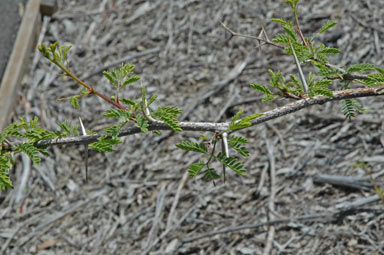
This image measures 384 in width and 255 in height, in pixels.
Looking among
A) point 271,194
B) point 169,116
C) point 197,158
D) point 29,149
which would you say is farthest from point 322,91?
point 197,158

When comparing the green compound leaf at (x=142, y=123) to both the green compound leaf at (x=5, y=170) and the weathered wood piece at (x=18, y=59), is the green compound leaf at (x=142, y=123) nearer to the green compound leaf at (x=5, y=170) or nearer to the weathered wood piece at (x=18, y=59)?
the green compound leaf at (x=5, y=170)

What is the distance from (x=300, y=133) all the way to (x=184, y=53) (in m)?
1.54

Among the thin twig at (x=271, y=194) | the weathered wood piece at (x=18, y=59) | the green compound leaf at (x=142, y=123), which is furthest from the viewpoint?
the weathered wood piece at (x=18, y=59)

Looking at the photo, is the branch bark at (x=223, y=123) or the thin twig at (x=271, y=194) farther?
the thin twig at (x=271, y=194)

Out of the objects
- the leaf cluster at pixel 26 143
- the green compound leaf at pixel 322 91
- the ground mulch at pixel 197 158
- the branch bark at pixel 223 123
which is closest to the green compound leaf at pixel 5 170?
the leaf cluster at pixel 26 143

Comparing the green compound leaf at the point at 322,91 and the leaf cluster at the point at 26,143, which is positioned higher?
the leaf cluster at the point at 26,143

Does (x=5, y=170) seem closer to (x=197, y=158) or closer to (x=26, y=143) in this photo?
(x=26, y=143)

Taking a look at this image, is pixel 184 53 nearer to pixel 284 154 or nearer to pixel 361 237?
pixel 284 154

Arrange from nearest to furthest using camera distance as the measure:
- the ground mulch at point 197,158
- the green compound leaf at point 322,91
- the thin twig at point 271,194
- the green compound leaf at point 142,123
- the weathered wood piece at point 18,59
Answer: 1. the green compound leaf at point 142,123
2. the green compound leaf at point 322,91
3. the thin twig at point 271,194
4. the ground mulch at point 197,158
5. the weathered wood piece at point 18,59

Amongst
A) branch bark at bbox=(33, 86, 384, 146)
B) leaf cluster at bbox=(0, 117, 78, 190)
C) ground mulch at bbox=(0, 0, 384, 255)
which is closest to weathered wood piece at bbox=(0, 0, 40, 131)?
ground mulch at bbox=(0, 0, 384, 255)

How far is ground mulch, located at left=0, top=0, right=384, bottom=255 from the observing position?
10.7ft

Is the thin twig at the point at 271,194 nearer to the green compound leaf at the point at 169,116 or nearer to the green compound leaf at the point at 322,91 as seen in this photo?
the green compound leaf at the point at 322,91

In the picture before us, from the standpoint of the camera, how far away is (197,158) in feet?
12.4

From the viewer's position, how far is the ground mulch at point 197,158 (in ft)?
10.7
